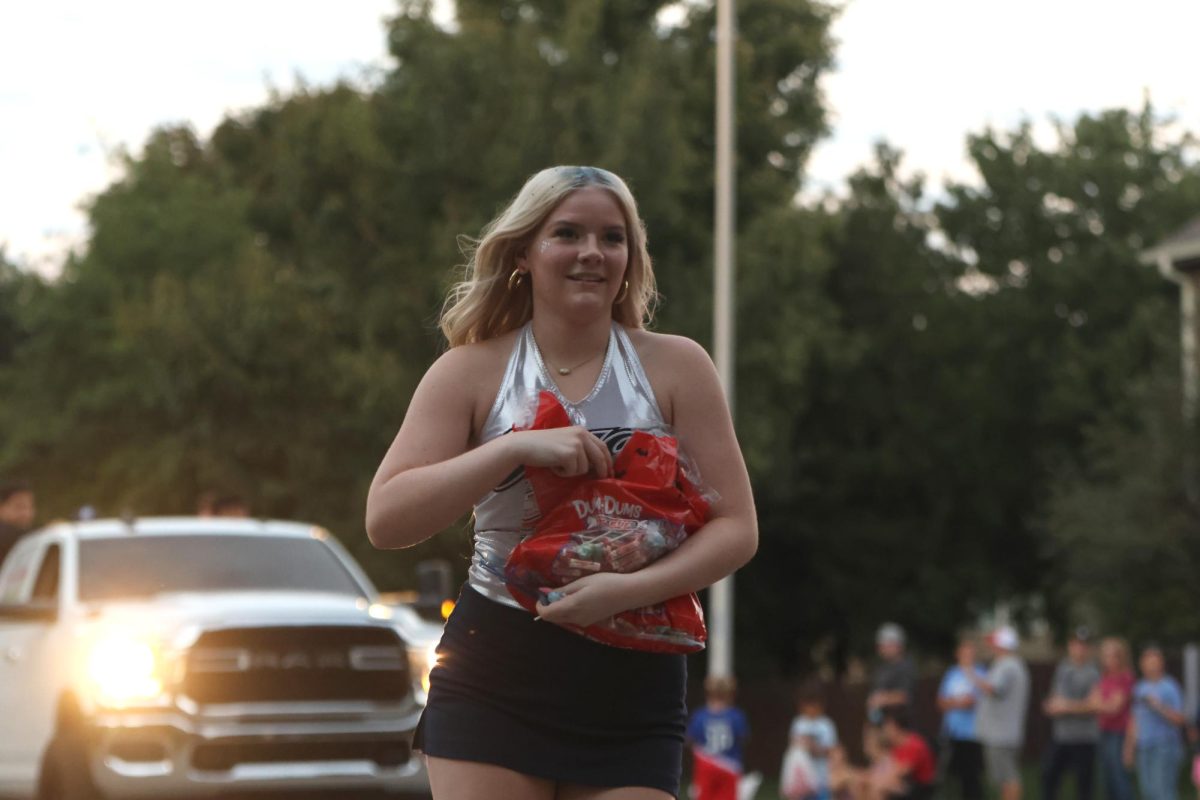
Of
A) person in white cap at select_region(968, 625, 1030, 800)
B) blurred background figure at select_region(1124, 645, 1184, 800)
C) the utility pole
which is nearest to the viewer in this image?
person in white cap at select_region(968, 625, 1030, 800)

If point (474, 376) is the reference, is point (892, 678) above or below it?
below

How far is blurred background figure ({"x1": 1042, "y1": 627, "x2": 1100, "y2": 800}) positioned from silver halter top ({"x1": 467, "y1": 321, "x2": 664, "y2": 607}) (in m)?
16.0

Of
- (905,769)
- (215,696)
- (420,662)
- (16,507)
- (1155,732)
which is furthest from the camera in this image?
(1155,732)

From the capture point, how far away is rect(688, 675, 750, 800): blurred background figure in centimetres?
1667

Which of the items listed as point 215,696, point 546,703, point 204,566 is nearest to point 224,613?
point 215,696

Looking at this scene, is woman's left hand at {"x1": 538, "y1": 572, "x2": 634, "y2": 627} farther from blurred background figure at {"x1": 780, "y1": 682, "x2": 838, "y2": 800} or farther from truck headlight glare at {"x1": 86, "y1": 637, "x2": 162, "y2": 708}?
blurred background figure at {"x1": 780, "y1": 682, "x2": 838, "y2": 800}

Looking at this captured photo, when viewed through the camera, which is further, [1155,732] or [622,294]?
[1155,732]

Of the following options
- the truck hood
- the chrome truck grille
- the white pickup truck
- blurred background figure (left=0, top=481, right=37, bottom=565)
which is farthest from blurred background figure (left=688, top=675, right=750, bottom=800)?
the chrome truck grille

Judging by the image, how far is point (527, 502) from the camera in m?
3.84

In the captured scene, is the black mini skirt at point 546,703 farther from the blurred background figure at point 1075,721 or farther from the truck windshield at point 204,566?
the blurred background figure at point 1075,721

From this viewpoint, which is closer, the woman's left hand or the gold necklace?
the woman's left hand

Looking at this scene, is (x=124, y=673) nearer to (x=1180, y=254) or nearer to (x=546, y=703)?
(x=546, y=703)

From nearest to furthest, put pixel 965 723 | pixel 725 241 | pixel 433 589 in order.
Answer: pixel 433 589
pixel 965 723
pixel 725 241

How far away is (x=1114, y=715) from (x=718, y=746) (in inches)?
160
